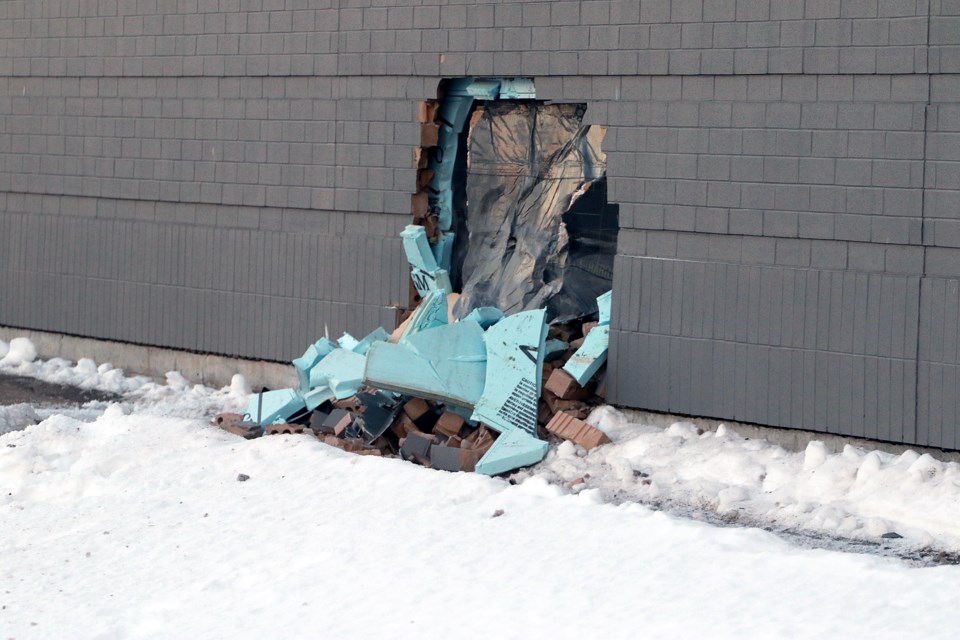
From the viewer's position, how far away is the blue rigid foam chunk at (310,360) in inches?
398

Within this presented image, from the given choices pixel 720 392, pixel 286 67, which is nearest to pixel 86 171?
pixel 286 67

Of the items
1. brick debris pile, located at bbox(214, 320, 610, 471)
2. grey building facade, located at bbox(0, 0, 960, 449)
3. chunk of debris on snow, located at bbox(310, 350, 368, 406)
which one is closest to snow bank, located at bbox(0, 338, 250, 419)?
grey building facade, located at bbox(0, 0, 960, 449)

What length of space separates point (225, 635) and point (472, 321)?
3847 millimetres

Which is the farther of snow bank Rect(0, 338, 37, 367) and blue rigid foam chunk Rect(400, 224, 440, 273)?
snow bank Rect(0, 338, 37, 367)

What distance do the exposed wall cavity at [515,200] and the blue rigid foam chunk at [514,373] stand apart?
3.00ft

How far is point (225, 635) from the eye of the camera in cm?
628

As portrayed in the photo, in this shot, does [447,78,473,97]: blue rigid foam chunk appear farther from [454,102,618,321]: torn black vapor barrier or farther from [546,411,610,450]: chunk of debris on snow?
[546,411,610,450]: chunk of debris on snow

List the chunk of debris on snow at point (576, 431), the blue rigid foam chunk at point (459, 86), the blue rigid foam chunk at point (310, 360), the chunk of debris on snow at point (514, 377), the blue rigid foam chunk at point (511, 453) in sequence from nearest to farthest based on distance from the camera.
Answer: the blue rigid foam chunk at point (511, 453), the chunk of debris on snow at point (576, 431), the chunk of debris on snow at point (514, 377), the blue rigid foam chunk at point (310, 360), the blue rigid foam chunk at point (459, 86)

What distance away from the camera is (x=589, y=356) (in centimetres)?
968

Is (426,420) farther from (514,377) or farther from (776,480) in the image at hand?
(776,480)

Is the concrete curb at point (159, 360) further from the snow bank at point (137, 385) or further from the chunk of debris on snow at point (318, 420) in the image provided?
the chunk of debris on snow at point (318, 420)

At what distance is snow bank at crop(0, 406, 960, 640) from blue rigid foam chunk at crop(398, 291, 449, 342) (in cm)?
125

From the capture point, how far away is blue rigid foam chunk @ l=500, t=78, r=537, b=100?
10.2 metres

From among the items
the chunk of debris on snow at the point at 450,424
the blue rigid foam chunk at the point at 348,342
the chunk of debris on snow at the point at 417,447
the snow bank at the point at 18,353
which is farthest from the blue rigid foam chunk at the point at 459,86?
the snow bank at the point at 18,353
